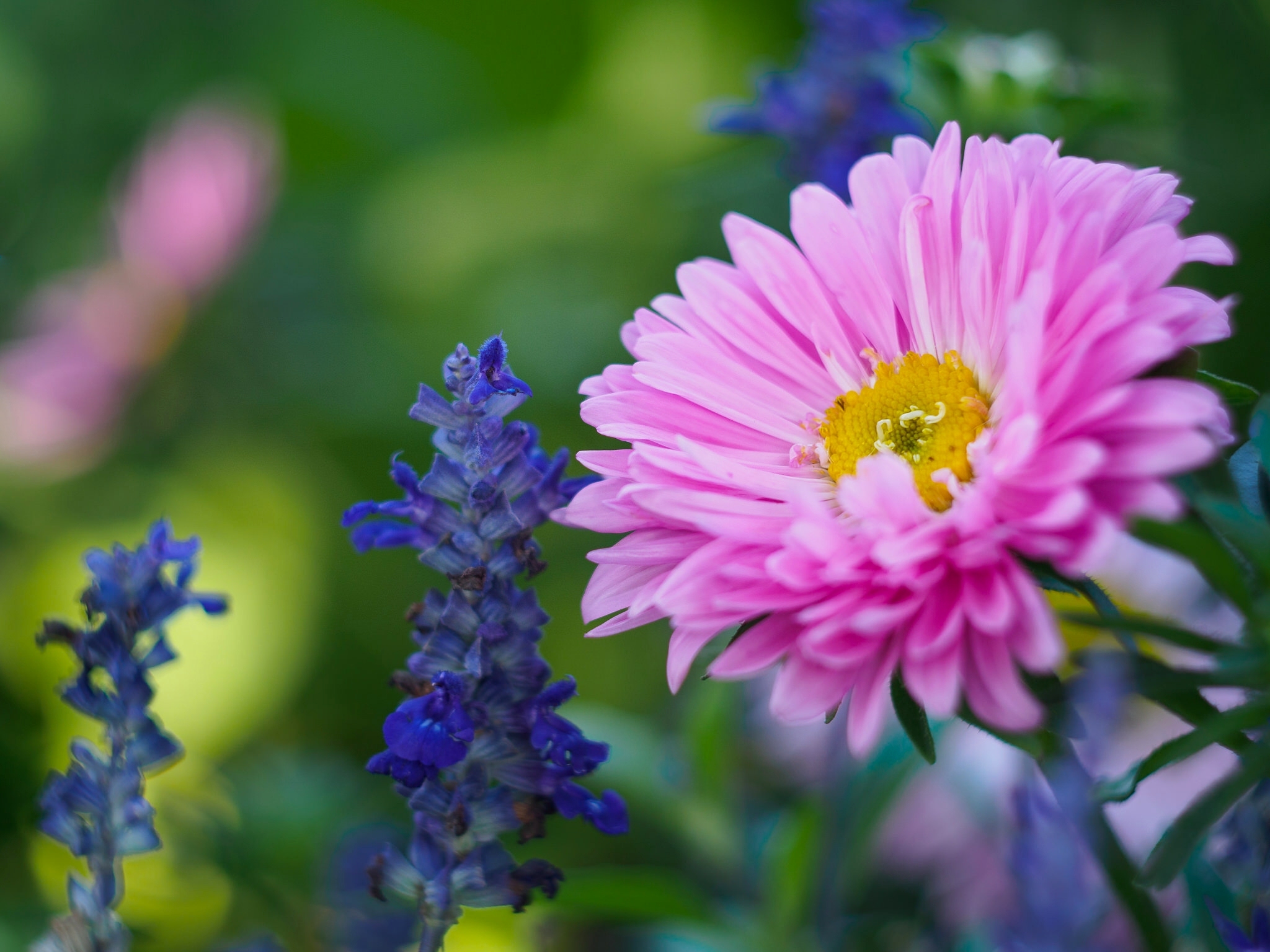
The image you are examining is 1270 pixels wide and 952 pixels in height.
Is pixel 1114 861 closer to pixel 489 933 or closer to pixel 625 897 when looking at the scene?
pixel 625 897

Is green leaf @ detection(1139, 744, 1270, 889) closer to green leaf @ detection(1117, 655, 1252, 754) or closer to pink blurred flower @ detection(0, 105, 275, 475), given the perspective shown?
green leaf @ detection(1117, 655, 1252, 754)

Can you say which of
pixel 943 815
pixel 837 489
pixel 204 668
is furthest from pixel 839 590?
pixel 204 668

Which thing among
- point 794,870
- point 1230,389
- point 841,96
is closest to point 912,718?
point 1230,389

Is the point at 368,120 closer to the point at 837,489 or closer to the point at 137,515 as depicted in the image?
the point at 137,515

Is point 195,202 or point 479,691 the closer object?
point 479,691

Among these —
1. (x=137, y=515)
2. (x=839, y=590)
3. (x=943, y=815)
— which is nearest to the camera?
(x=839, y=590)
